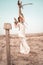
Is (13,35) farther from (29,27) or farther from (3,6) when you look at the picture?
(3,6)

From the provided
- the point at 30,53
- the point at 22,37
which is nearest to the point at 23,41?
the point at 22,37

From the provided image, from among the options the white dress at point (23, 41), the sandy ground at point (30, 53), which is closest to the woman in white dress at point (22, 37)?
the white dress at point (23, 41)

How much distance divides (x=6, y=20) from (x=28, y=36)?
41cm

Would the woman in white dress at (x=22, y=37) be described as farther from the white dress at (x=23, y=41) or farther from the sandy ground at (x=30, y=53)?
the sandy ground at (x=30, y=53)

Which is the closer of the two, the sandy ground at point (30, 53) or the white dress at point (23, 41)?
the white dress at point (23, 41)

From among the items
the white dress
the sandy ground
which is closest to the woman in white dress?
the white dress

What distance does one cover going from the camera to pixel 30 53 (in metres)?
2.91

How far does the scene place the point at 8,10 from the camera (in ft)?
9.48

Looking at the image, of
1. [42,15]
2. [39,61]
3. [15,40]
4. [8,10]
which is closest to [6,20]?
[8,10]

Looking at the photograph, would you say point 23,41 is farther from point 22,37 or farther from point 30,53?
point 30,53

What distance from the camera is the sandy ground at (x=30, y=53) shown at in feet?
9.21

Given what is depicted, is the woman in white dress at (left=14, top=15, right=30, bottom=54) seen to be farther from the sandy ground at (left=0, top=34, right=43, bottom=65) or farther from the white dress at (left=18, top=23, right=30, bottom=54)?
the sandy ground at (left=0, top=34, right=43, bottom=65)

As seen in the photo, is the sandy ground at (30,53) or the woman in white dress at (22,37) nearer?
the woman in white dress at (22,37)

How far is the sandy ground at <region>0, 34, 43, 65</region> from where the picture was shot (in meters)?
2.81
